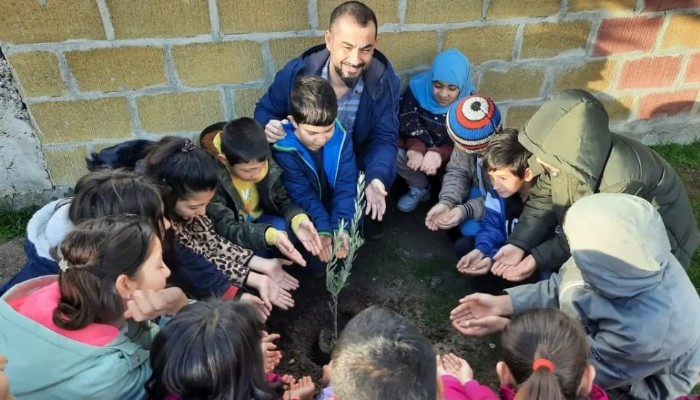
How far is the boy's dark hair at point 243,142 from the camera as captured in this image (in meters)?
2.75

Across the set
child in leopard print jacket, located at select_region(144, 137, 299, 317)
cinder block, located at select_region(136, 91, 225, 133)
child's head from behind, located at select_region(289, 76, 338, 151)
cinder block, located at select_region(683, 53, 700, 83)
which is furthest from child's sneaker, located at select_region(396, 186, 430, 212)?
cinder block, located at select_region(683, 53, 700, 83)

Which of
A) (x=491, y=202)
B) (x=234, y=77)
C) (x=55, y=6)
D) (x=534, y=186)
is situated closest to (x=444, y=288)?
(x=491, y=202)

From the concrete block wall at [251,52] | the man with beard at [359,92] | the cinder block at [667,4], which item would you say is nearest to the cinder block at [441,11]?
the concrete block wall at [251,52]

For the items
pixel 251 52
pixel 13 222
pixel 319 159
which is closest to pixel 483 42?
pixel 319 159

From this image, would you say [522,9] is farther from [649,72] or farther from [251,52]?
[251,52]

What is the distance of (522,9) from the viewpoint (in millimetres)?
3594

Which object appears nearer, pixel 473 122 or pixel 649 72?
pixel 473 122

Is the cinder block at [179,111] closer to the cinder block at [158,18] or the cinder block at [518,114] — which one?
the cinder block at [158,18]

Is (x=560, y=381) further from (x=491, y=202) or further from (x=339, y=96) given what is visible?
(x=339, y=96)

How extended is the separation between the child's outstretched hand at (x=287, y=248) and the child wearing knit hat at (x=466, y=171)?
0.90 m

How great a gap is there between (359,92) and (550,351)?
6.63ft

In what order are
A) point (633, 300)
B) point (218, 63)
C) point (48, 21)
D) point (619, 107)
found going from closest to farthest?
point (633, 300) < point (48, 21) < point (218, 63) < point (619, 107)

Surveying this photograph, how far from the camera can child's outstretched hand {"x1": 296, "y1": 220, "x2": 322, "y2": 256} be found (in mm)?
2973

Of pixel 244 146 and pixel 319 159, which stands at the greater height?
pixel 244 146
